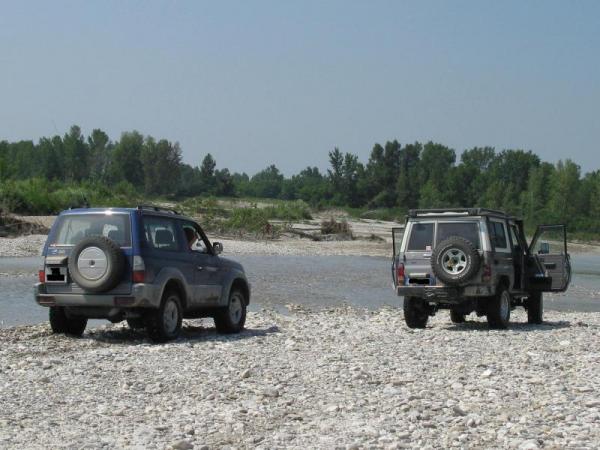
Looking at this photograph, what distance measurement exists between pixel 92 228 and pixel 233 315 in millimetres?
3116

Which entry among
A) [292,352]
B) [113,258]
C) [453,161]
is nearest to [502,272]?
[292,352]

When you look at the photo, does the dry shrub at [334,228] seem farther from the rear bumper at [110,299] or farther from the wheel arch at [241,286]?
the rear bumper at [110,299]

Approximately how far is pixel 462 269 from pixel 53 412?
8585 millimetres

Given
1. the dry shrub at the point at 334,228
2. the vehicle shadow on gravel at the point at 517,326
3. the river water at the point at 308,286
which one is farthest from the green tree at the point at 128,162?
the vehicle shadow on gravel at the point at 517,326

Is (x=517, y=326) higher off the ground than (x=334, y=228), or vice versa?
(x=334, y=228)

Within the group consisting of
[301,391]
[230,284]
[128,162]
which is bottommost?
[301,391]

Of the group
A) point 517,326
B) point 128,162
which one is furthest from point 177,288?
point 128,162

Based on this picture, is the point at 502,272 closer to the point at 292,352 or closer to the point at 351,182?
the point at 292,352

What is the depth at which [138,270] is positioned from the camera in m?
14.0

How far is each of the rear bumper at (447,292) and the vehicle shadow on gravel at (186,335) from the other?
238cm

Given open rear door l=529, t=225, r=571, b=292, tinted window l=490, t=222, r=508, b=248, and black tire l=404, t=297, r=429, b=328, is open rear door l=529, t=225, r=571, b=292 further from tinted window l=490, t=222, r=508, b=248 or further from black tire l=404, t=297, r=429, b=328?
black tire l=404, t=297, r=429, b=328

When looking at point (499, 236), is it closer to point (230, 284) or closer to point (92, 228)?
point (230, 284)

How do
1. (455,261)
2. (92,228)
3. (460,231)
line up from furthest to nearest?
(460,231) → (455,261) → (92,228)

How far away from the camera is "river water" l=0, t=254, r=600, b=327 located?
23609 millimetres
